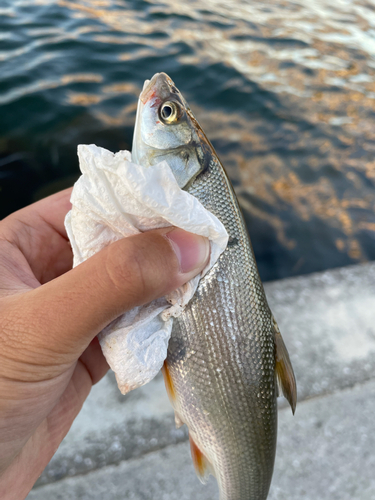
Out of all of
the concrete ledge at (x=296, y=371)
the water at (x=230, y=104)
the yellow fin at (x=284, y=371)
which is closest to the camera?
the yellow fin at (x=284, y=371)

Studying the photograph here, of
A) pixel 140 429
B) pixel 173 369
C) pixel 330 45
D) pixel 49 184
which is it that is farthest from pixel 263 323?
pixel 330 45

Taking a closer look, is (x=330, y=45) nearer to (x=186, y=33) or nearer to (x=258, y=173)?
(x=186, y=33)

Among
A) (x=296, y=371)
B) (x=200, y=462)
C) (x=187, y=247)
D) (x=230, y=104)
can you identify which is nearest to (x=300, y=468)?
(x=296, y=371)

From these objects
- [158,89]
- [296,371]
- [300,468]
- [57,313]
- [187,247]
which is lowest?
[300,468]

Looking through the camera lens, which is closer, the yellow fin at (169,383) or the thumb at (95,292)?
the thumb at (95,292)

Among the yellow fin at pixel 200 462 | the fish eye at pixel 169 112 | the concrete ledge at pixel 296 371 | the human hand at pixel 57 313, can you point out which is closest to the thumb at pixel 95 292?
the human hand at pixel 57 313

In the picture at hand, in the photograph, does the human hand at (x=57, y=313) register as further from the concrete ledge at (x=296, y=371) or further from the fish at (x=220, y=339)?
the concrete ledge at (x=296, y=371)

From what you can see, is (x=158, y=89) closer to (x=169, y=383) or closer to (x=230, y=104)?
(x=169, y=383)
